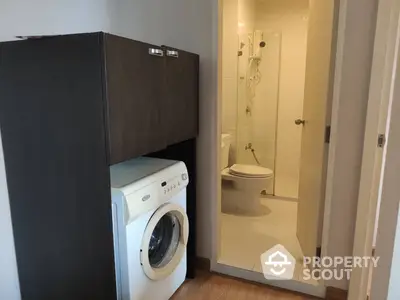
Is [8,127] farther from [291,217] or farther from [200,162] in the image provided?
[291,217]

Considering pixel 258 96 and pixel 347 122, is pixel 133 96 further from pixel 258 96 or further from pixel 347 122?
pixel 258 96

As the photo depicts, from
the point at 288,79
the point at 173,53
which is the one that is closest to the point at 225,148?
the point at 288,79

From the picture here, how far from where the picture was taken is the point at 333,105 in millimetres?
1712

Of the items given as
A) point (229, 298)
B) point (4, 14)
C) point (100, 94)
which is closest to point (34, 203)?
point (100, 94)

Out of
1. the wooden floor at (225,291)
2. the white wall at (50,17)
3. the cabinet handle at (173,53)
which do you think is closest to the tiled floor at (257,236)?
the wooden floor at (225,291)

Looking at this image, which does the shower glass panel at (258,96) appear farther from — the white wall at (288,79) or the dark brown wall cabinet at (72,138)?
the dark brown wall cabinet at (72,138)

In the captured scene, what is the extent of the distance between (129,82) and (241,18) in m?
2.45

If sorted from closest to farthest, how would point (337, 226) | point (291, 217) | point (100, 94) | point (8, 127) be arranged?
point (100, 94), point (8, 127), point (337, 226), point (291, 217)

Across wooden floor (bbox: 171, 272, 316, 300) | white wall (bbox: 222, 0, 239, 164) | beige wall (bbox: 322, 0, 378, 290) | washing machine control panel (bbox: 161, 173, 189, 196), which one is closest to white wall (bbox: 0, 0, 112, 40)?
washing machine control panel (bbox: 161, 173, 189, 196)

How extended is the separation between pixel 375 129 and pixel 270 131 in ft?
7.19

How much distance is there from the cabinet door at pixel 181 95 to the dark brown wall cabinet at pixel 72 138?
42 mm

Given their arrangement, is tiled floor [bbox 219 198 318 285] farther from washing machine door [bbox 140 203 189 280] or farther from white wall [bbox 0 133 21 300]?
white wall [bbox 0 133 21 300]

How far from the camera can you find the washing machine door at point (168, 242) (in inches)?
67.9

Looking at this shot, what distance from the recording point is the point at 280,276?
2.05 metres
